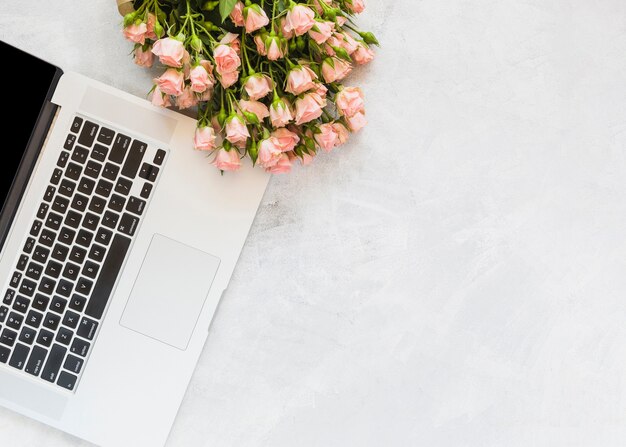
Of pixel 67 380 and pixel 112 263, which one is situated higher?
pixel 112 263

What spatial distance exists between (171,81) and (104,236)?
252mm

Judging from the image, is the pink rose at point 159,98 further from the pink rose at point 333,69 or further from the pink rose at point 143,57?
the pink rose at point 333,69

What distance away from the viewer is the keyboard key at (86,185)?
3.04 ft

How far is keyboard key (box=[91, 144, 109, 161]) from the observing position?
3.03ft

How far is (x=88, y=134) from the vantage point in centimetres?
93

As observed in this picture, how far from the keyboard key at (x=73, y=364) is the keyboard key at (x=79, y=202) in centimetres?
21

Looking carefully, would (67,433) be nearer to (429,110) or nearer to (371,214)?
(371,214)

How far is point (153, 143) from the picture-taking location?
927 millimetres

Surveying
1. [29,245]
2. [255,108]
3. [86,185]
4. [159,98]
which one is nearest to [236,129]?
[255,108]

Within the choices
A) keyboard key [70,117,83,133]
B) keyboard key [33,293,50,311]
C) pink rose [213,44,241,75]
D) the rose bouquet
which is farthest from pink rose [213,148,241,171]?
keyboard key [33,293,50,311]

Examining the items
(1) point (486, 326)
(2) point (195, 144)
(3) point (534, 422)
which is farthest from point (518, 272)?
(2) point (195, 144)

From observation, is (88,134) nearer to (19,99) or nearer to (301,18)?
(19,99)

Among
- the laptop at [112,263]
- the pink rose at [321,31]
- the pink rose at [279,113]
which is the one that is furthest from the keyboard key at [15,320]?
the pink rose at [321,31]

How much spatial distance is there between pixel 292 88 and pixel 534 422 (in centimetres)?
61
